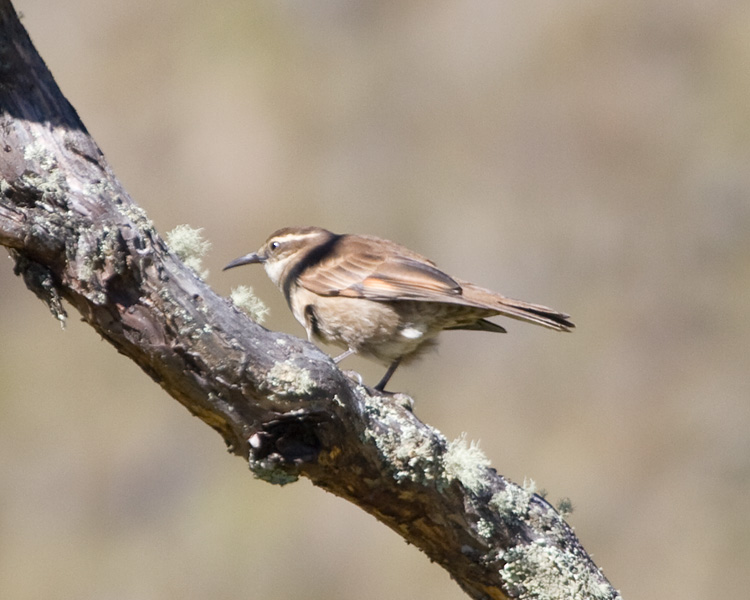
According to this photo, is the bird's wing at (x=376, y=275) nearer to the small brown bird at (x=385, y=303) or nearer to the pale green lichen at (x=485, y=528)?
the small brown bird at (x=385, y=303)

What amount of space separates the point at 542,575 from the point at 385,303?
1.90 m

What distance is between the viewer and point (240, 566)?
8.72 metres

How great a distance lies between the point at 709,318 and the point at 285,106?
15.6 ft

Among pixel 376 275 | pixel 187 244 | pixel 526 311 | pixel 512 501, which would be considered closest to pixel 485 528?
pixel 512 501

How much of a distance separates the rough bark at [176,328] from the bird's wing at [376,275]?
151cm

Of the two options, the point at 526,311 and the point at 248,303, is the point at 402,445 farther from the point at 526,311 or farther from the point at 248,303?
the point at 526,311

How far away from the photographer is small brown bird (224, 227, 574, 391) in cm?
520

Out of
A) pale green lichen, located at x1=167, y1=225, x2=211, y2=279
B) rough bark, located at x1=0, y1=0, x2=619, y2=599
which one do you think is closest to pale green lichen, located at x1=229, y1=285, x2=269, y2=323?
pale green lichen, located at x1=167, y1=225, x2=211, y2=279

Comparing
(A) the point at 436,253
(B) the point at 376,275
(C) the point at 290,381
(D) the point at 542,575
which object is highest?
(A) the point at 436,253

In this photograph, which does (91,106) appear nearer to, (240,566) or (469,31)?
(469,31)

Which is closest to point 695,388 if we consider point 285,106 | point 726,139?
point 726,139

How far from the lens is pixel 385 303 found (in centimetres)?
535

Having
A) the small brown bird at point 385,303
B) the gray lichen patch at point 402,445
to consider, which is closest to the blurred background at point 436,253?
the small brown bird at point 385,303

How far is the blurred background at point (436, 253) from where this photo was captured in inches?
340
